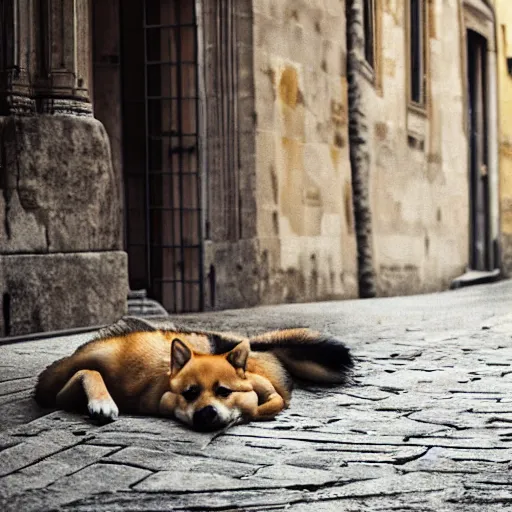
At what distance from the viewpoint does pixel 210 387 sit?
4430 mm

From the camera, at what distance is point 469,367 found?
640 cm

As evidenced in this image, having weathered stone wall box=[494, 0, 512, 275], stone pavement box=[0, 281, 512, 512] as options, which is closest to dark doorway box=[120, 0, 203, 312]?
stone pavement box=[0, 281, 512, 512]

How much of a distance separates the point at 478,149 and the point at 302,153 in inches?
337

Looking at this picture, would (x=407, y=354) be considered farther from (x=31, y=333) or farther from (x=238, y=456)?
(x=238, y=456)

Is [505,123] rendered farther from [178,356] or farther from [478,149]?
[178,356]

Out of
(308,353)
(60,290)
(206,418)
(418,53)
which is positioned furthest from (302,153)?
(206,418)

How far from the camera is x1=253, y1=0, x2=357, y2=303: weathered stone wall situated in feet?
37.5

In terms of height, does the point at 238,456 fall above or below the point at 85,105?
below

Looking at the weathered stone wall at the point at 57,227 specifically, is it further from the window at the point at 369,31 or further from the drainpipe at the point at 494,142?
the drainpipe at the point at 494,142

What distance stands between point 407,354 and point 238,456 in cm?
324

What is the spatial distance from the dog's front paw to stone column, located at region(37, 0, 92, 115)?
4.01 meters

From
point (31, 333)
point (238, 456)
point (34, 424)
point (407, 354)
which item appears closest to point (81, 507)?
point (238, 456)

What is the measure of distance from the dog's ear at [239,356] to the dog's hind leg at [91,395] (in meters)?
0.49

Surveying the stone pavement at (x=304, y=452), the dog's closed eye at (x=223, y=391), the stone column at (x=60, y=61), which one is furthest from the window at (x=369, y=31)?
the dog's closed eye at (x=223, y=391)
